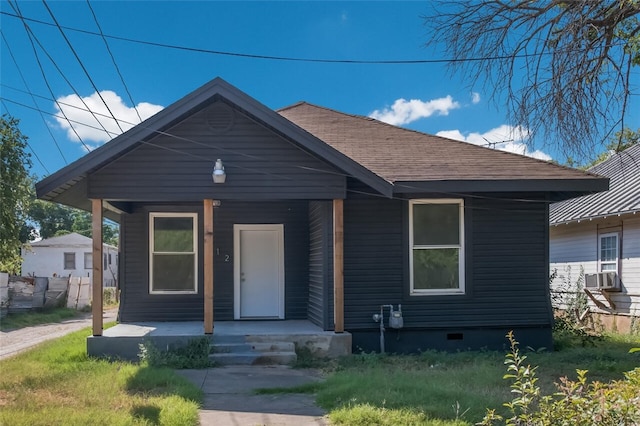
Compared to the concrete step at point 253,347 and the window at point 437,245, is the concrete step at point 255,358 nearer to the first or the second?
the concrete step at point 253,347

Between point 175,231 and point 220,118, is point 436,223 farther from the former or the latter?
point 175,231

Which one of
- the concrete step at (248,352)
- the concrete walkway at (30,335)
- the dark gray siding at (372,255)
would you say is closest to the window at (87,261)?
the concrete walkway at (30,335)

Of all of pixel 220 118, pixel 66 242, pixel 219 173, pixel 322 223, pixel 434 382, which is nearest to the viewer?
pixel 434 382

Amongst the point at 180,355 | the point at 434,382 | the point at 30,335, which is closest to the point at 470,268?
the point at 434,382

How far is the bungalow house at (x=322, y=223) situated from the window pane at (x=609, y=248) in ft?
16.1

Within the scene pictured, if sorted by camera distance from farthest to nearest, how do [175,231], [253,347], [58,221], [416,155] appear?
1. [58,221]
2. [175,231]
3. [416,155]
4. [253,347]

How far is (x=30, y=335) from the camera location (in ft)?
51.9

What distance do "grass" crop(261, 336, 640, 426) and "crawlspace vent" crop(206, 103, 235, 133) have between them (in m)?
4.25

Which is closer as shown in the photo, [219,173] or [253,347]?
[219,173]

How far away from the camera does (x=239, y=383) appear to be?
325 inches

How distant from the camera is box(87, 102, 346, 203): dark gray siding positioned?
32.9 ft

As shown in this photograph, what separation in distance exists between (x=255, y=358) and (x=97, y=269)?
2.90 meters

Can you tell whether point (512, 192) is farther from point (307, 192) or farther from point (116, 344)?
point (116, 344)

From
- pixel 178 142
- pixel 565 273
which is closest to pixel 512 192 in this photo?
pixel 178 142
